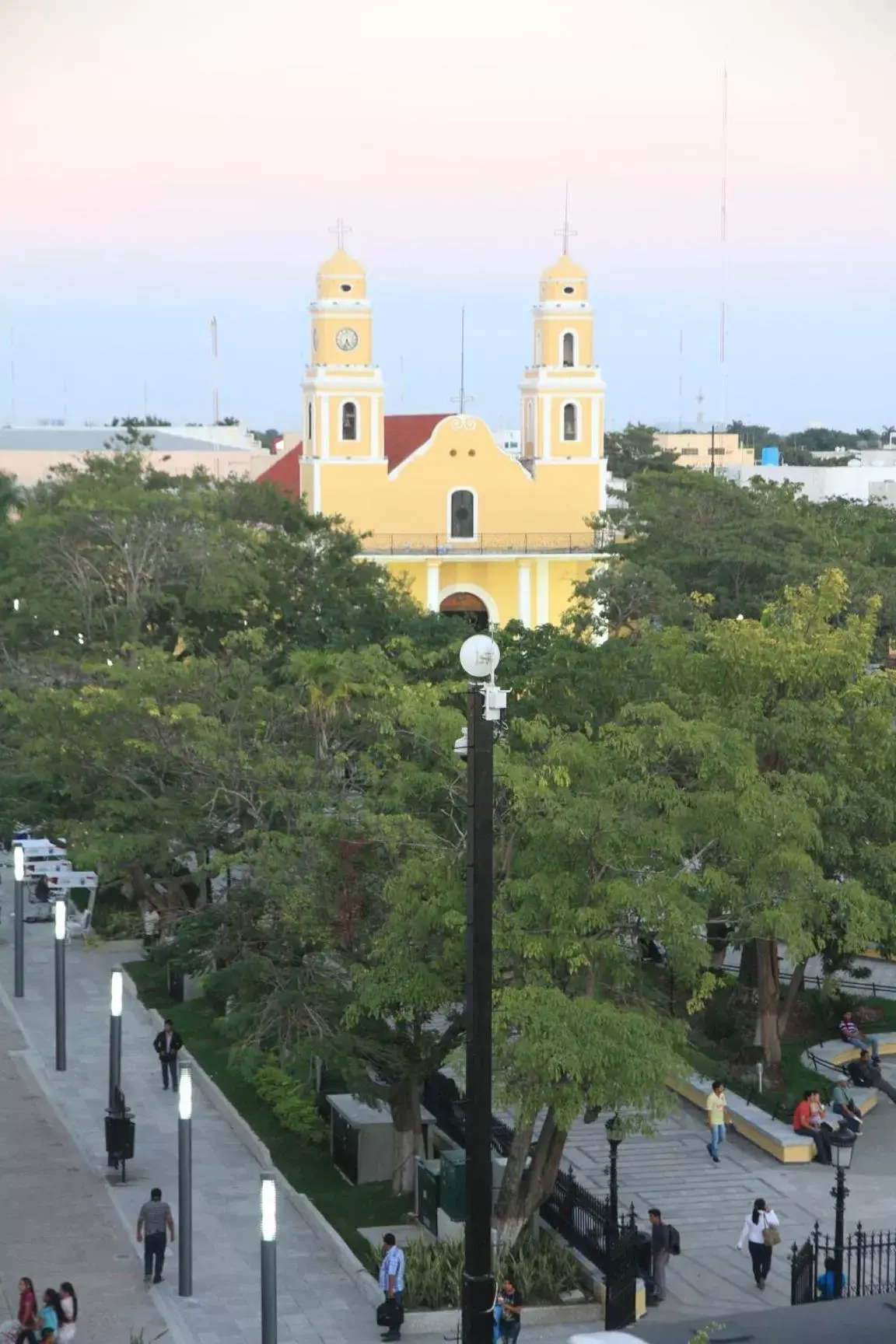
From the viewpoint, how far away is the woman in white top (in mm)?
22281

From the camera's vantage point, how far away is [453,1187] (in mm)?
23031

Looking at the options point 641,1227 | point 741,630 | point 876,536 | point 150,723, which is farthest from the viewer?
point 876,536

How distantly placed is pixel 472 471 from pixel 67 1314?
65510mm

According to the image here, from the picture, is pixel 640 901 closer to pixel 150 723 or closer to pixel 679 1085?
pixel 679 1085

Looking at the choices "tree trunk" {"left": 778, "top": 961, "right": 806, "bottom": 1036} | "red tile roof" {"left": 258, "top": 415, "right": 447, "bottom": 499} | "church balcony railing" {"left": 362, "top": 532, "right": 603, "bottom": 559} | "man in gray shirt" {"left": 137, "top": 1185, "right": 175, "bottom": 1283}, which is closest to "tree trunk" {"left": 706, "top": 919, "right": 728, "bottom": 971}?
"tree trunk" {"left": 778, "top": 961, "right": 806, "bottom": 1036}

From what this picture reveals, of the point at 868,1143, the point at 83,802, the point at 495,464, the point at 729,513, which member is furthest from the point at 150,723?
the point at 495,464

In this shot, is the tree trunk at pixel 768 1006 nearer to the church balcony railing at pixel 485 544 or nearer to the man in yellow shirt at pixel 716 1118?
the man in yellow shirt at pixel 716 1118

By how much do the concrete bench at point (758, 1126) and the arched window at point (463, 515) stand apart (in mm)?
55368

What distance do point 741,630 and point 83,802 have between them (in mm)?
14646

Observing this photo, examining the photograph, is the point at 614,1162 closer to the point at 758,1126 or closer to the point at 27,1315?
the point at 27,1315

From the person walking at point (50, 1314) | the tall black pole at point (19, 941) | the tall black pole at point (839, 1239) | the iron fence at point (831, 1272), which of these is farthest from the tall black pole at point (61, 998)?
the tall black pole at point (839, 1239)

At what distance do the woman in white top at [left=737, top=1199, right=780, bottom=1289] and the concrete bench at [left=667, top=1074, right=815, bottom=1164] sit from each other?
366cm

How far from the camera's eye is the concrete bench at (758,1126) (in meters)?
27.1

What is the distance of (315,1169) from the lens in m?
26.6
